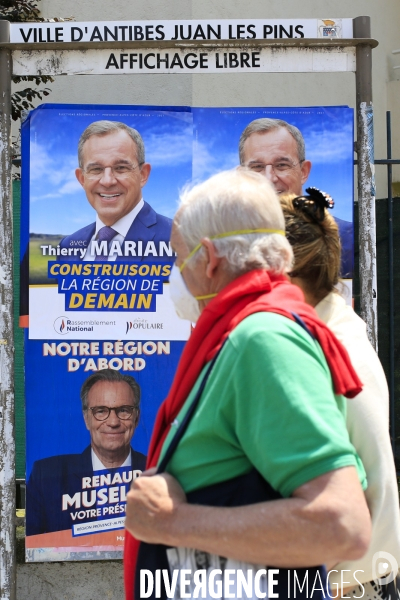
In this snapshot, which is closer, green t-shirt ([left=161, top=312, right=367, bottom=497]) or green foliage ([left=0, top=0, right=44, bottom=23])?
green t-shirt ([left=161, top=312, right=367, bottom=497])

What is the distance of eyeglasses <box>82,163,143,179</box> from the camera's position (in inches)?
144

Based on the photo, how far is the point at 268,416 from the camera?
1.36 metres

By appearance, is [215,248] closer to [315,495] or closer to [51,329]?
[315,495]

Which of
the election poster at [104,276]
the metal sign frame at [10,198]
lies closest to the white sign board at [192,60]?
the metal sign frame at [10,198]

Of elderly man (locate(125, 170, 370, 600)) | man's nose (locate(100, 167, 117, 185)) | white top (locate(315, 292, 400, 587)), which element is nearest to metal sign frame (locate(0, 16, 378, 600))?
man's nose (locate(100, 167, 117, 185))

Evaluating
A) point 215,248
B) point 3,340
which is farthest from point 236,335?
point 3,340

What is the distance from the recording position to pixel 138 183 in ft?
12.1

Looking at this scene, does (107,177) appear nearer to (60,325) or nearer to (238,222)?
(60,325)

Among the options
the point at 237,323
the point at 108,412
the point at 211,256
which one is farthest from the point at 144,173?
the point at 237,323

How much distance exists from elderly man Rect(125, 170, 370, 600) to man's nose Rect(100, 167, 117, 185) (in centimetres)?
205

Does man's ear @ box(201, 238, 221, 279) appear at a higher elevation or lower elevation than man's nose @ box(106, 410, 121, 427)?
higher

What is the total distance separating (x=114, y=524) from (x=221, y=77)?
178 inches

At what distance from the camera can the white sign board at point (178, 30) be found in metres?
3.39

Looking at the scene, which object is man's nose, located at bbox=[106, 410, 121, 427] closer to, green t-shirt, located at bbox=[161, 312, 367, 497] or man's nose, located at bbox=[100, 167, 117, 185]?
man's nose, located at bbox=[100, 167, 117, 185]
